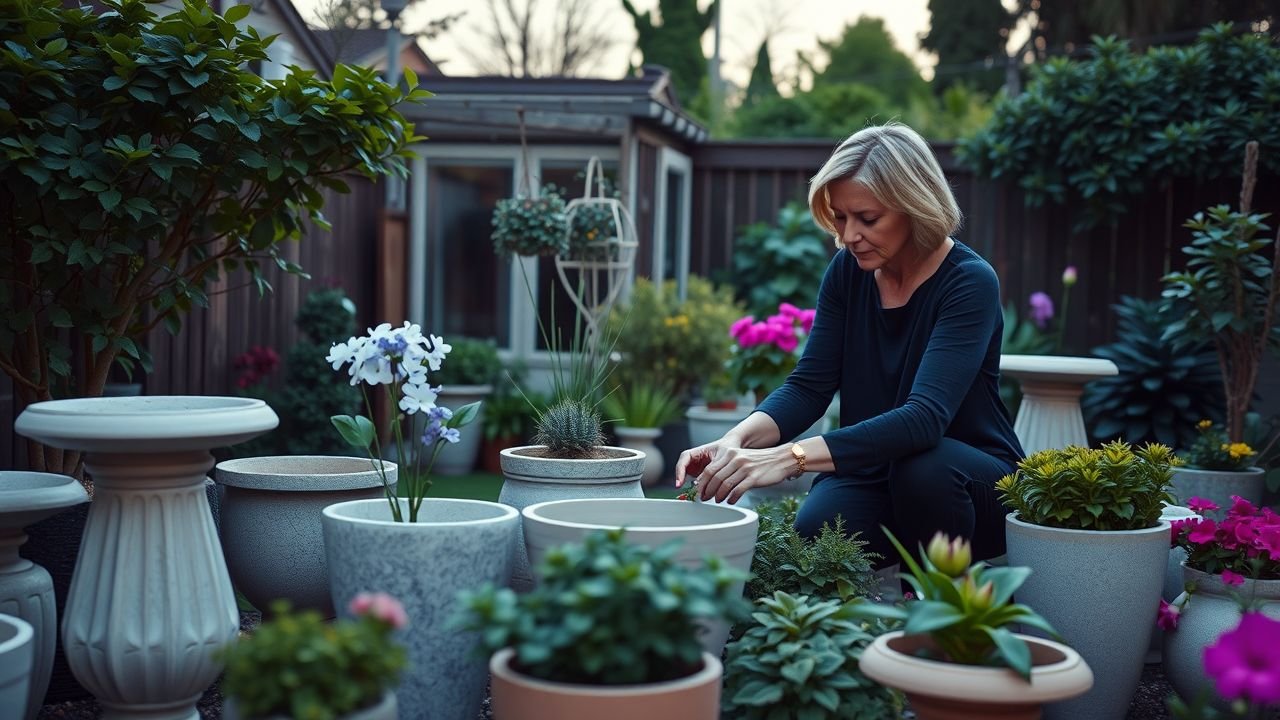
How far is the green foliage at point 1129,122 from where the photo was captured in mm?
6020

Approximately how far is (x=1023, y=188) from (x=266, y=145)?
571cm

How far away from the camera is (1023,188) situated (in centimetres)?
745

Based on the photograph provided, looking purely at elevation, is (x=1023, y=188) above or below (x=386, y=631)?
above

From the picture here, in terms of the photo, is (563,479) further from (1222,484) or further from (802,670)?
(1222,484)

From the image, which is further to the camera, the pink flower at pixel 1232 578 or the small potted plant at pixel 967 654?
the pink flower at pixel 1232 578

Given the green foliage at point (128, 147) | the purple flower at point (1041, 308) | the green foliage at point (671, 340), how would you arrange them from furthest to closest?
1. the purple flower at point (1041, 308)
2. the green foliage at point (671, 340)
3. the green foliage at point (128, 147)

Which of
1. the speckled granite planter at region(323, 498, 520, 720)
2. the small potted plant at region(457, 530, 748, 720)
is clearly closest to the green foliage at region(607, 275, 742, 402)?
the speckled granite planter at region(323, 498, 520, 720)

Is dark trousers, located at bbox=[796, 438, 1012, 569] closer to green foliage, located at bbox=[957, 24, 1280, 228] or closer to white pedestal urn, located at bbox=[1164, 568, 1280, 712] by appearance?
white pedestal urn, located at bbox=[1164, 568, 1280, 712]

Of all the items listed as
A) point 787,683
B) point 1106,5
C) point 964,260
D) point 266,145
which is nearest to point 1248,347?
point 964,260

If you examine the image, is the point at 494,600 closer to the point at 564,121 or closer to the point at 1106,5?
the point at 564,121

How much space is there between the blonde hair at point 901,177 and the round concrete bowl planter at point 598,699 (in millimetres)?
1342

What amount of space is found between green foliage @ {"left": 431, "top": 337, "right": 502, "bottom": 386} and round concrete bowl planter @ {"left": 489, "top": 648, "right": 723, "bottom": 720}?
508cm

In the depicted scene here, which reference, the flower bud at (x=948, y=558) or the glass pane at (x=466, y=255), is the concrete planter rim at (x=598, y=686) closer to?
the flower bud at (x=948, y=558)

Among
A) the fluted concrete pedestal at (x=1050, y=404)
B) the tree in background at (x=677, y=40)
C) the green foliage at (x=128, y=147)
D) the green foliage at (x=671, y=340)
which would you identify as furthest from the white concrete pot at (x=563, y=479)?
the tree in background at (x=677, y=40)
